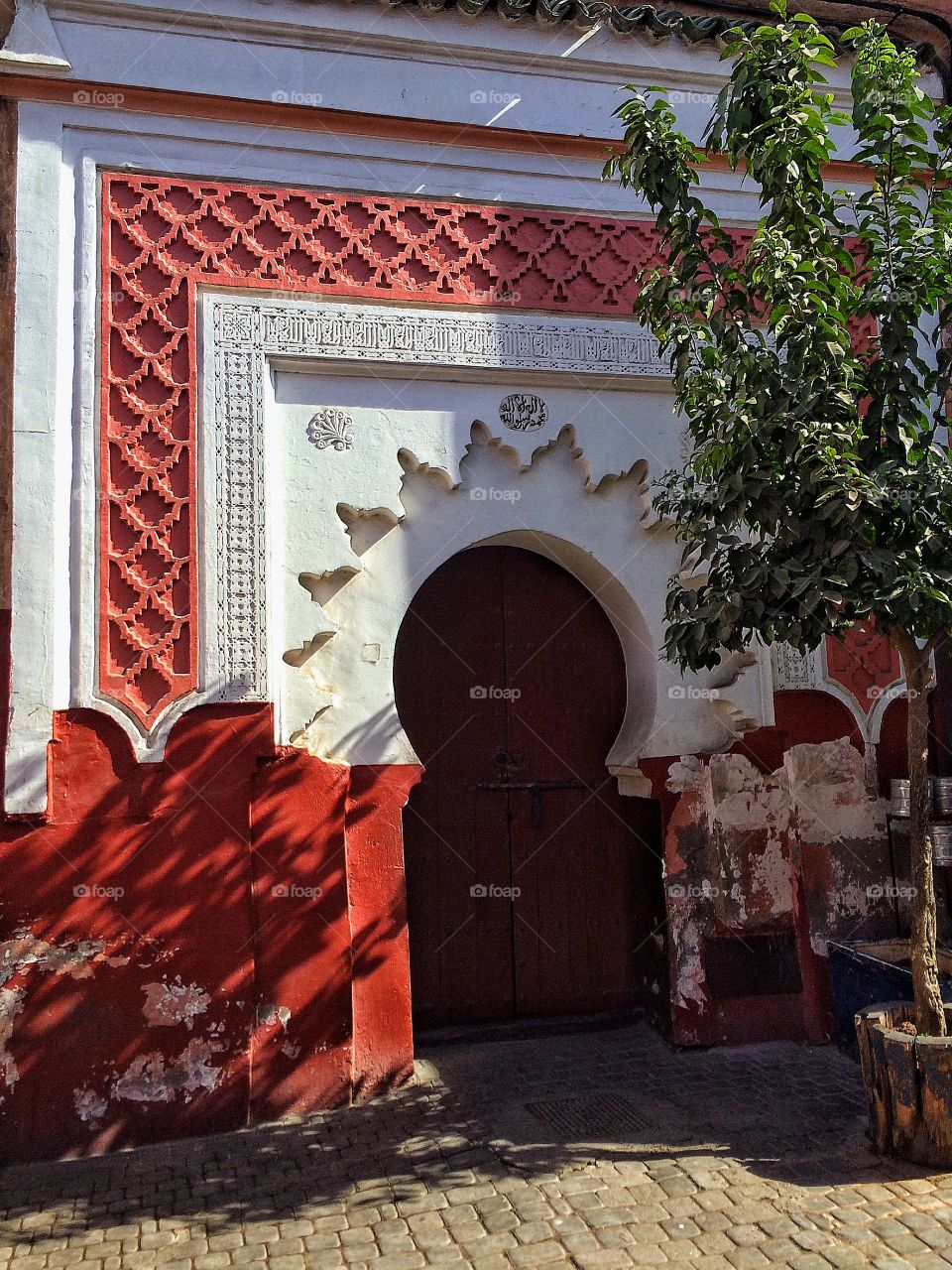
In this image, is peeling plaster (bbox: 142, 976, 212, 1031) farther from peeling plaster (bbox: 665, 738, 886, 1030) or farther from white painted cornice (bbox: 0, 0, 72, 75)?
white painted cornice (bbox: 0, 0, 72, 75)

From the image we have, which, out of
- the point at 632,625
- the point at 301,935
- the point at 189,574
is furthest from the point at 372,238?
the point at 301,935

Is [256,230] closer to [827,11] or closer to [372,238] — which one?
[372,238]

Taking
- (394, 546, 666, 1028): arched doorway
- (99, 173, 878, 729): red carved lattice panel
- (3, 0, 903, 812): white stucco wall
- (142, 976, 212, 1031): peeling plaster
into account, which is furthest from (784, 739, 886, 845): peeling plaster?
(142, 976, 212, 1031): peeling plaster

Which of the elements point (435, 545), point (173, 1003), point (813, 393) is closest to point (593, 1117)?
point (173, 1003)

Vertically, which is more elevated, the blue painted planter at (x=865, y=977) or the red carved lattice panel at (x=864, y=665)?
the red carved lattice panel at (x=864, y=665)

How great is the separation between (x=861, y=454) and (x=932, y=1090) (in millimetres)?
2351

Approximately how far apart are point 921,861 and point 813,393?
72.8 inches

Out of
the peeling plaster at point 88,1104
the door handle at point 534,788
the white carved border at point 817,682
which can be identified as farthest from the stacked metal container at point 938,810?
the peeling plaster at point 88,1104

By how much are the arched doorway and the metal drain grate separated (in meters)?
0.90

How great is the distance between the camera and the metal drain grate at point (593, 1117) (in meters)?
4.17

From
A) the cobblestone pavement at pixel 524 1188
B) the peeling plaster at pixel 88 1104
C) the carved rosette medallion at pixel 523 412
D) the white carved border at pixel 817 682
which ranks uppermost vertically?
the carved rosette medallion at pixel 523 412

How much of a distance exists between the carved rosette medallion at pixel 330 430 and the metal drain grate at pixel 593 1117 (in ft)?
10.4

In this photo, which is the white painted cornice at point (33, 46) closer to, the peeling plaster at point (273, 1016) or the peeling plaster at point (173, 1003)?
the peeling plaster at point (173, 1003)

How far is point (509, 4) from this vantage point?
5.25 meters
